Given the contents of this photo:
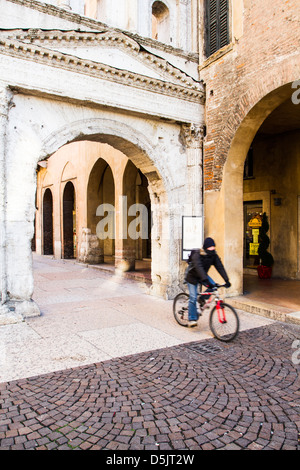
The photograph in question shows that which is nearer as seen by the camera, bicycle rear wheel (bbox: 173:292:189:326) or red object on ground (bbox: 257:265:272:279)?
bicycle rear wheel (bbox: 173:292:189:326)

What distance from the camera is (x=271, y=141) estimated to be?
1265cm

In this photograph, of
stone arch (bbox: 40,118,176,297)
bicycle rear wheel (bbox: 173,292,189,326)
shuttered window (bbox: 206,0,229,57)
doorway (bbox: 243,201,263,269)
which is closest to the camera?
bicycle rear wheel (bbox: 173,292,189,326)

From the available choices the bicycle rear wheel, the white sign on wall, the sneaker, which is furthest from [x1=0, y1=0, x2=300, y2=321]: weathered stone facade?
the sneaker

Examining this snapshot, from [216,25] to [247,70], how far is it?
81.1 inches

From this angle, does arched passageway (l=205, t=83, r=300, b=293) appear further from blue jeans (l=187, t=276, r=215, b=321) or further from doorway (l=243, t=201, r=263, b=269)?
blue jeans (l=187, t=276, r=215, b=321)

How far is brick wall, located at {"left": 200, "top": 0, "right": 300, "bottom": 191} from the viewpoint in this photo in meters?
7.19

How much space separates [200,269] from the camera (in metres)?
5.88

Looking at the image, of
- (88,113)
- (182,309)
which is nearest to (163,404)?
(182,309)

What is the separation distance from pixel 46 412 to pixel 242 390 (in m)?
2.15

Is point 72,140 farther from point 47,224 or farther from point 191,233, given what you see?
point 47,224

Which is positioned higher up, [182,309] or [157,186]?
[157,186]

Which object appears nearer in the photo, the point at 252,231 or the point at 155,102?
the point at 155,102

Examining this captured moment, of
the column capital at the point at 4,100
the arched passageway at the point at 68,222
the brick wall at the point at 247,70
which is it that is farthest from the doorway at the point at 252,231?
the arched passageway at the point at 68,222

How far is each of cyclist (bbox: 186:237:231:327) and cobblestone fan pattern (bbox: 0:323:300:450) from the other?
1088 mm
